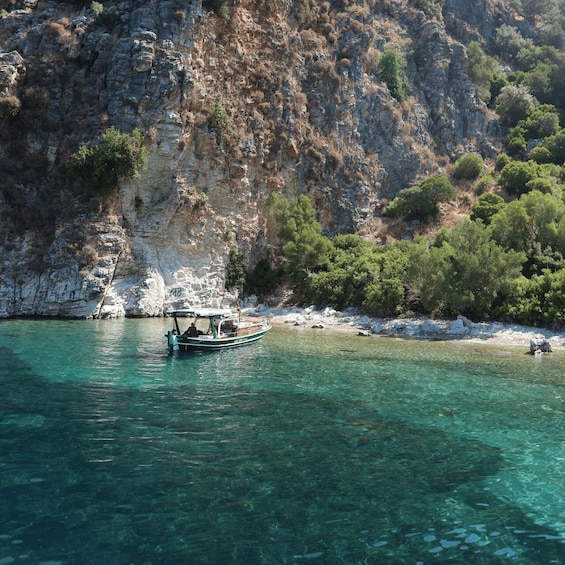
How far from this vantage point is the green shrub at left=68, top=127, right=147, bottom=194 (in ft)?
136

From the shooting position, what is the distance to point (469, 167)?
6844 centimetres

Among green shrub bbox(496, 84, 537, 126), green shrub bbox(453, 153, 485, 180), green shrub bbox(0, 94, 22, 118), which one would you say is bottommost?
green shrub bbox(0, 94, 22, 118)

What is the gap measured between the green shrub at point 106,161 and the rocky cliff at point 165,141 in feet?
4.33

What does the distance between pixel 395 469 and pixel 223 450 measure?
396 cm

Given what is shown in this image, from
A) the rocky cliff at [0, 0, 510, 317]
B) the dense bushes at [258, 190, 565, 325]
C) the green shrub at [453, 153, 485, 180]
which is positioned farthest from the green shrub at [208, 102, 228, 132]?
the green shrub at [453, 153, 485, 180]

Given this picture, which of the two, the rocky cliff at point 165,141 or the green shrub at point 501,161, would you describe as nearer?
the rocky cliff at point 165,141

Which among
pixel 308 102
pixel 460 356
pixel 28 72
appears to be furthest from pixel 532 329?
pixel 28 72

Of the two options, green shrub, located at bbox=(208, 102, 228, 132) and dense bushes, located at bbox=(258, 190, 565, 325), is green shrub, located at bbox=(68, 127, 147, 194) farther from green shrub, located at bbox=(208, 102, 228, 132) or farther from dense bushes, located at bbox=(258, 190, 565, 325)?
dense bushes, located at bbox=(258, 190, 565, 325)

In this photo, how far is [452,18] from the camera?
83.2 metres

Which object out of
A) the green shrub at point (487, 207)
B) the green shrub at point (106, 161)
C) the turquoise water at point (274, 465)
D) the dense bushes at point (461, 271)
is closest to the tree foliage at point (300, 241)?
the dense bushes at point (461, 271)

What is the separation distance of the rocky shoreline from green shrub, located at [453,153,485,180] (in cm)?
3661

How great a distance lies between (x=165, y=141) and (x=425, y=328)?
1103 inches

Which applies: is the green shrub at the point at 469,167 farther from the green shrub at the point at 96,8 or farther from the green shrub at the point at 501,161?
the green shrub at the point at 96,8

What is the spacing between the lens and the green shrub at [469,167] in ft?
224
